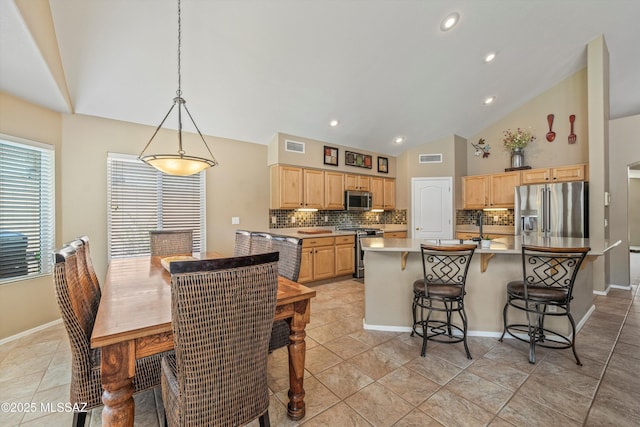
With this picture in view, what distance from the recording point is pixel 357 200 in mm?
5555

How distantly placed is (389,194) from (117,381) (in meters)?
5.79

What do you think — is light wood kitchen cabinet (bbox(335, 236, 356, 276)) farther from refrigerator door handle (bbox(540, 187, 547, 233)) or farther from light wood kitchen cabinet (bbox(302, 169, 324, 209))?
refrigerator door handle (bbox(540, 187, 547, 233))

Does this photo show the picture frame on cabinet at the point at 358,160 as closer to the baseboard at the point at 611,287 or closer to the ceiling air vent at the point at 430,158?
the ceiling air vent at the point at 430,158

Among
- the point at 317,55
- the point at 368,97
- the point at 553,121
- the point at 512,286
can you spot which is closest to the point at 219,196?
the point at 317,55

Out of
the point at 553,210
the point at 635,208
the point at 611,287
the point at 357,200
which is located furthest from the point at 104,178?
the point at 635,208

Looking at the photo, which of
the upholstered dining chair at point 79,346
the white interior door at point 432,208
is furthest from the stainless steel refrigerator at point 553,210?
the upholstered dining chair at point 79,346

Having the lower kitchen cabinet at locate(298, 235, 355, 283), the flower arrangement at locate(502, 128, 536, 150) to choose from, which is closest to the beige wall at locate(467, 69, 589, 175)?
the flower arrangement at locate(502, 128, 536, 150)

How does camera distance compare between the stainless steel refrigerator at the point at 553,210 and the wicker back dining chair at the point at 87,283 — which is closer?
the wicker back dining chair at the point at 87,283

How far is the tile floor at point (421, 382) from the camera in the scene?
1744 mm

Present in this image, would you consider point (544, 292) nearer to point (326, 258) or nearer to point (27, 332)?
point (326, 258)

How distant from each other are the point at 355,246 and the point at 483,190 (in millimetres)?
2852

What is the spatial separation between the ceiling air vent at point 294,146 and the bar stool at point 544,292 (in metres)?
3.58

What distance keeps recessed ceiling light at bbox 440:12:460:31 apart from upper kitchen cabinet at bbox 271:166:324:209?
278 cm

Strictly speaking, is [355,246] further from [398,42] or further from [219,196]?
[398,42]
